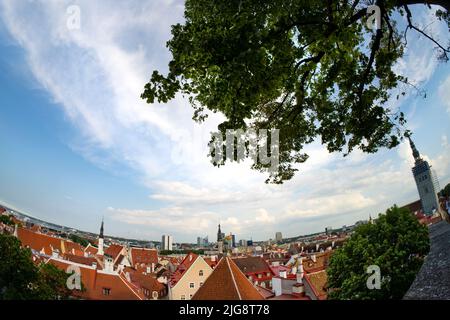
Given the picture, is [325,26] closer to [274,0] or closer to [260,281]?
[274,0]

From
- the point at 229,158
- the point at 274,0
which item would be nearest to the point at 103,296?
the point at 229,158

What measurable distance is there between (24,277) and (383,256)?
19.2m

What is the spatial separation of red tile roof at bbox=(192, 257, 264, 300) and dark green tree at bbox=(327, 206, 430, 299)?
5661 mm

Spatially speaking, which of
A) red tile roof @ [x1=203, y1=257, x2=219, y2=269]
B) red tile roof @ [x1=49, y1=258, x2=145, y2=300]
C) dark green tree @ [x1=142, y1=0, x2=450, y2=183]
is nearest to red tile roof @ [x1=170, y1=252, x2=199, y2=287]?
red tile roof @ [x1=203, y1=257, x2=219, y2=269]

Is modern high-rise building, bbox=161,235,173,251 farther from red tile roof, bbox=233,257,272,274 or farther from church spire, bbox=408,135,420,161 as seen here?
church spire, bbox=408,135,420,161

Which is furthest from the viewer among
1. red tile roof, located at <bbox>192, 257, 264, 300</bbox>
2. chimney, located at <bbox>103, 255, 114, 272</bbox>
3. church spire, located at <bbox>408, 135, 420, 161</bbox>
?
chimney, located at <bbox>103, 255, 114, 272</bbox>

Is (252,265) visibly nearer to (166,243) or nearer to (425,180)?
(166,243)

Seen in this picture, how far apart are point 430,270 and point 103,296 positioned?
1818cm

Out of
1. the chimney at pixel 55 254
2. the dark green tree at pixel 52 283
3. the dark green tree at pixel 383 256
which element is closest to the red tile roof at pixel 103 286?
the chimney at pixel 55 254

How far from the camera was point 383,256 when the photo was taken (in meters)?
18.2

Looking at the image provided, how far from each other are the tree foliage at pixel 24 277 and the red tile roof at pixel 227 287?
6675mm

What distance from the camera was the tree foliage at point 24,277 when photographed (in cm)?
1280

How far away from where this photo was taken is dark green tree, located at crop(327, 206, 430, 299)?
17.3 meters

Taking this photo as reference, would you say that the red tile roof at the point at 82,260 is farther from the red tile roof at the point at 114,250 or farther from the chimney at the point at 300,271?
the chimney at the point at 300,271
